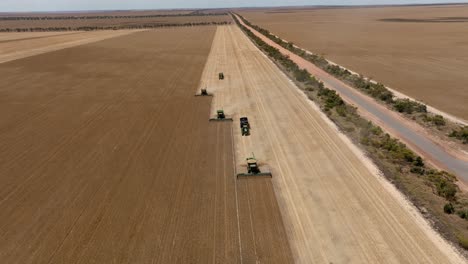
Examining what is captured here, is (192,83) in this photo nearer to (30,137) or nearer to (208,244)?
(30,137)

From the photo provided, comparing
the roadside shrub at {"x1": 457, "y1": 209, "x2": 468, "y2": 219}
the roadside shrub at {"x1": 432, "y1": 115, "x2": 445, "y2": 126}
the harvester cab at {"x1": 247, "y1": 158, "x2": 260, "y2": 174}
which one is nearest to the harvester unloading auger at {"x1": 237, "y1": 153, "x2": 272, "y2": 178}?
the harvester cab at {"x1": 247, "y1": 158, "x2": 260, "y2": 174}

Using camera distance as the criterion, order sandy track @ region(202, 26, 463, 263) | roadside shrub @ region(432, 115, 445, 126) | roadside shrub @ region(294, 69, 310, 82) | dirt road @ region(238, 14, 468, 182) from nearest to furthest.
→ sandy track @ region(202, 26, 463, 263), dirt road @ region(238, 14, 468, 182), roadside shrub @ region(432, 115, 445, 126), roadside shrub @ region(294, 69, 310, 82)

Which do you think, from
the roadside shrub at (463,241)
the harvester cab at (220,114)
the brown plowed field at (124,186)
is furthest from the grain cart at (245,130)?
the roadside shrub at (463,241)

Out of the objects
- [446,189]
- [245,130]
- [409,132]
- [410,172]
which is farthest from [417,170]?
[245,130]

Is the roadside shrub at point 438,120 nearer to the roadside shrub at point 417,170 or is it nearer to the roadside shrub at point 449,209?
the roadside shrub at point 417,170

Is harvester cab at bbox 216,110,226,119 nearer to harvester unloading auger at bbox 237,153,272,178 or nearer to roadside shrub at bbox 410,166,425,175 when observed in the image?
harvester unloading auger at bbox 237,153,272,178

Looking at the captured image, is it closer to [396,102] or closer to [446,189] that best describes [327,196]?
[446,189]
